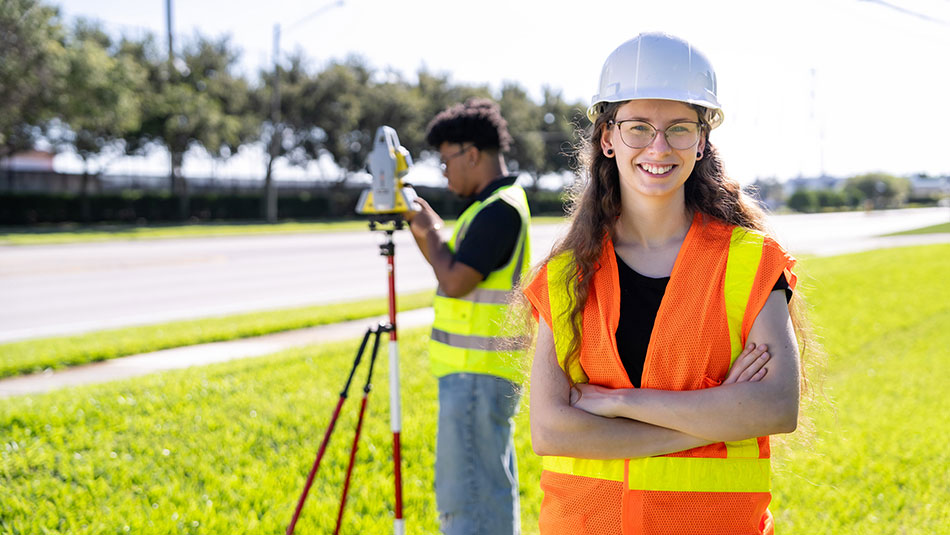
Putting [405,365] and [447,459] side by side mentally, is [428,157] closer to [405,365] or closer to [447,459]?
[405,365]

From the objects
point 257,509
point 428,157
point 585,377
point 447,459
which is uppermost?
point 428,157

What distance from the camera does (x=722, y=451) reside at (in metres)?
1.71

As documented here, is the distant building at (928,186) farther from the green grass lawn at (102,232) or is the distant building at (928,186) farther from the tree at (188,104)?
the green grass lawn at (102,232)

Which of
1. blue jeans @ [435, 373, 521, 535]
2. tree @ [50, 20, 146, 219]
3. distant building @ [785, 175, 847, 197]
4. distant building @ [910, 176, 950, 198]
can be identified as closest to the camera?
blue jeans @ [435, 373, 521, 535]

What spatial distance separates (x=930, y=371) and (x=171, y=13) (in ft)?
103

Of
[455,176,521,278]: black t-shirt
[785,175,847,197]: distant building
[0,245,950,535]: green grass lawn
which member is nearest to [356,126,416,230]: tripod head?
[455,176,521,278]: black t-shirt

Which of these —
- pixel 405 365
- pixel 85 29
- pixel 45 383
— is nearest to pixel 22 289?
pixel 45 383

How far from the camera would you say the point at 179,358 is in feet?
24.7

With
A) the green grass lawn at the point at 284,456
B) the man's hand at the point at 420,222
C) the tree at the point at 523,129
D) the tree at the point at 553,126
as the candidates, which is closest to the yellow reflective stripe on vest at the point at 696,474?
the green grass lawn at the point at 284,456

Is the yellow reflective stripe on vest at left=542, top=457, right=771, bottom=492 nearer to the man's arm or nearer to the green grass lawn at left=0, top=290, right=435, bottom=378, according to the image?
the man's arm

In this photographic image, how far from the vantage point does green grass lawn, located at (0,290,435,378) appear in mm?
7254

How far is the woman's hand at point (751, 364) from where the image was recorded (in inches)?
65.9

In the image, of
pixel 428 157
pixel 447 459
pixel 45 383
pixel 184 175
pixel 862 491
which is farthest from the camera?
pixel 428 157

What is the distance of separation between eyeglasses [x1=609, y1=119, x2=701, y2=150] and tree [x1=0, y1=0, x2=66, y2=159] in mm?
26517
